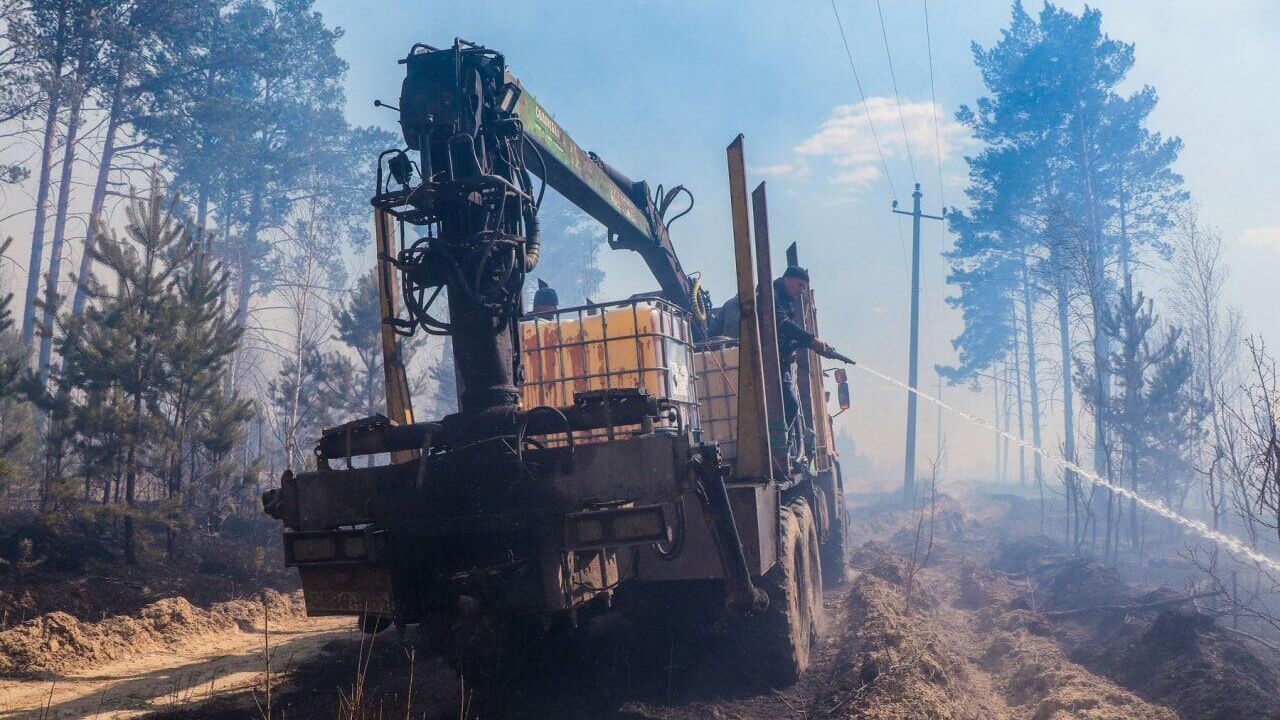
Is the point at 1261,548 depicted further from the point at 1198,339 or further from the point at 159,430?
the point at 159,430

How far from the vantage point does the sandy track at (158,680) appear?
649 centimetres

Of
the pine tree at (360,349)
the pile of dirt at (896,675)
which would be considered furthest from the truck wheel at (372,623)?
the pine tree at (360,349)

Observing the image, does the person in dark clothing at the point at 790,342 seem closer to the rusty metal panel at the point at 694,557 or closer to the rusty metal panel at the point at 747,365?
the rusty metal panel at the point at 747,365

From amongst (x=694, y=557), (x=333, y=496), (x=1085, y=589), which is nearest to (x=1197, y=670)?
(x=694, y=557)

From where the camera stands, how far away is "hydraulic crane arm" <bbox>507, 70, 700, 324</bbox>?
6.31m

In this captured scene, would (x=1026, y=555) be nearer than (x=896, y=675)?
No

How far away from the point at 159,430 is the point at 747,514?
34.2ft

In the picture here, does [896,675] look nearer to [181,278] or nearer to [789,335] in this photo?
[789,335]

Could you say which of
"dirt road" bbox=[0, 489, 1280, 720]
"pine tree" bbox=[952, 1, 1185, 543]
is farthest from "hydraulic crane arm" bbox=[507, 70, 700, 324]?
"pine tree" bbox=[952, 1, 1185, 543]

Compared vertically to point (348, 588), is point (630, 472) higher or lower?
higher

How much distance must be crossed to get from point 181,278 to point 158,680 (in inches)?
298

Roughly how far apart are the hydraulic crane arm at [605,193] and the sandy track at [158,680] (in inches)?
194

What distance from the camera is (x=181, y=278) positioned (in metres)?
13.2

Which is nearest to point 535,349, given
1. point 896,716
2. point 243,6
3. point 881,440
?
point 896,716
